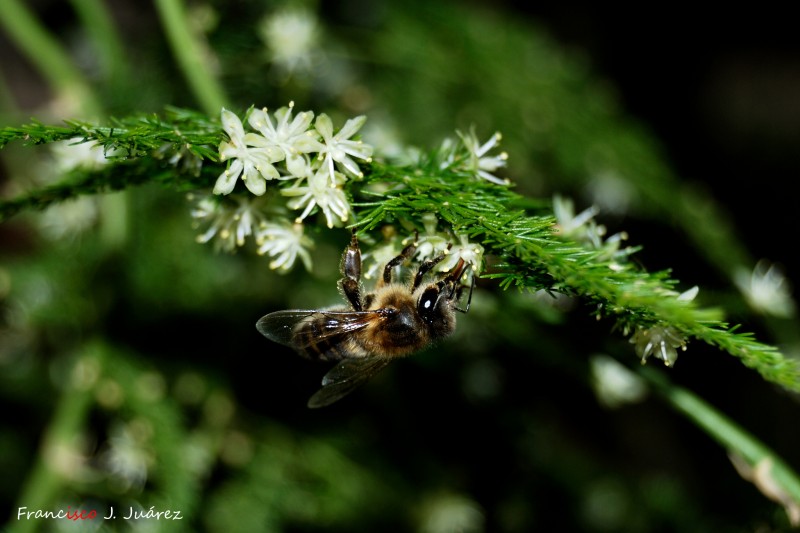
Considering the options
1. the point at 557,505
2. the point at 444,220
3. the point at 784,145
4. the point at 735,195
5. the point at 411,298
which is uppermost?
the point at 784,145

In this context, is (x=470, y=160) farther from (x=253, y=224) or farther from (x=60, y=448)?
(x=60, y=448)

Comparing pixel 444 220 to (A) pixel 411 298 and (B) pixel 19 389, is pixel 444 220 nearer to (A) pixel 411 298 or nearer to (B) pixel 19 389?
(A) pixel 411 298

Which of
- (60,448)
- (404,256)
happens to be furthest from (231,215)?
Answer: (60,448)

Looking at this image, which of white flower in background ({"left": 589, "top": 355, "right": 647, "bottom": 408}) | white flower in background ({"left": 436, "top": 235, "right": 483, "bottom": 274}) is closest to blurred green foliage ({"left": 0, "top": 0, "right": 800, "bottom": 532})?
white flower in background ({"left": 589, "top": 355, "right": 647, "bottom": 408})

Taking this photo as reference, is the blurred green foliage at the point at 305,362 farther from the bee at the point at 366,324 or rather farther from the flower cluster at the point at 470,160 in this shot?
the flower cluster at the point at 470,160

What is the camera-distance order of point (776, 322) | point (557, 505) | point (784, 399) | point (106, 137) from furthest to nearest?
point (784, 399), point (557, 505), point (776, 322), point (106, 137)

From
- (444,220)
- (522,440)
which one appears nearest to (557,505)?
(522,440)

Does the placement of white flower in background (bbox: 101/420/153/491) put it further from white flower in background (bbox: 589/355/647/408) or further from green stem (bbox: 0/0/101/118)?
white flower in background (bbox: 589/355/647/408)
